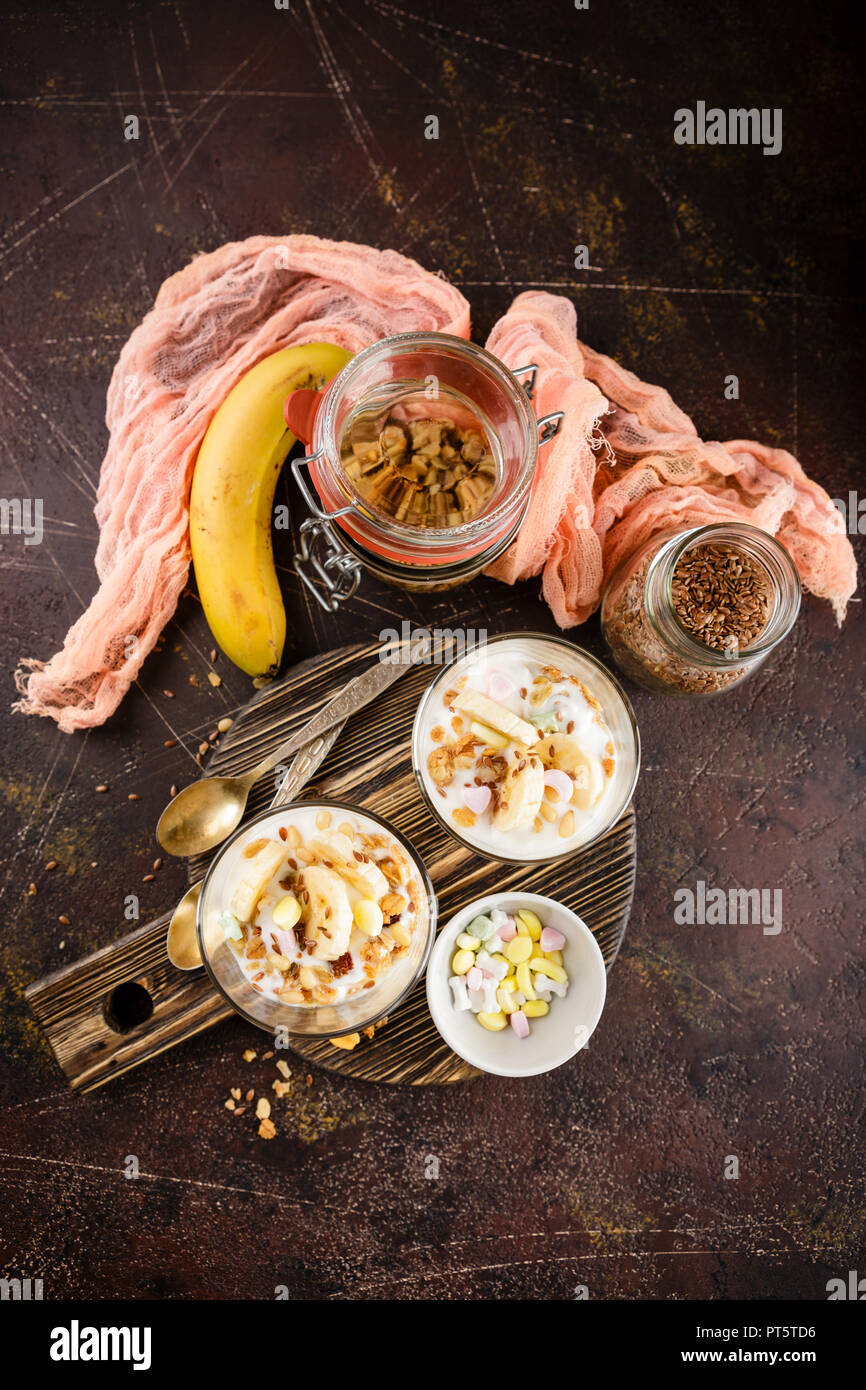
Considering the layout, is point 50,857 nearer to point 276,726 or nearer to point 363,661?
point 276,726

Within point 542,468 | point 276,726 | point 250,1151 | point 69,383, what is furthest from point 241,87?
point 250,1151

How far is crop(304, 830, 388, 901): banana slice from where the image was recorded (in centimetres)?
150

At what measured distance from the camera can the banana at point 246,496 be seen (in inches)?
70.2

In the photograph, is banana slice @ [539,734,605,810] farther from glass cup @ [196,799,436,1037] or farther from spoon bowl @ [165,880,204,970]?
spoon bowl @ [165,880,204,970]

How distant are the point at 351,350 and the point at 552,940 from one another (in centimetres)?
128

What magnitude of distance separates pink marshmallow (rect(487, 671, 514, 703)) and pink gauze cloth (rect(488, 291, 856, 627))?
1.14 feet

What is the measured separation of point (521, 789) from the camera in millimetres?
1476

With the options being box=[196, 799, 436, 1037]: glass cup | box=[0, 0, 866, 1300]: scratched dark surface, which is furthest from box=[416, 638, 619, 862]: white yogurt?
box=[0, 0, 866, 1300]: scratched dark surface

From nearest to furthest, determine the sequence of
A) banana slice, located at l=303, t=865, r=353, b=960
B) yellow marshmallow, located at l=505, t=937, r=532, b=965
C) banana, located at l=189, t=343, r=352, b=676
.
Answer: banana slice, located at l=303, t=865, r=353, b=960 → yellow marshmallow, located at l=505, t=937, r=532, b=965 → banana, located at l=189, t=343, r=352, b=676

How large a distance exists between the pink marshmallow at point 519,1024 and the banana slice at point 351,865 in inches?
15.7

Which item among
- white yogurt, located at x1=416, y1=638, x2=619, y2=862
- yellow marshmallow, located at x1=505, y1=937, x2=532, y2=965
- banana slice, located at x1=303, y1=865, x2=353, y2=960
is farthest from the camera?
yellow marshmallow, located at x1=505, y1=937, x2=532, y2=965

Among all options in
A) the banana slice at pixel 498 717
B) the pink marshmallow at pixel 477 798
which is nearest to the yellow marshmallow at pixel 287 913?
the pink marshmallow at pixel 477 798

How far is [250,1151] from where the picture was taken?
187cm

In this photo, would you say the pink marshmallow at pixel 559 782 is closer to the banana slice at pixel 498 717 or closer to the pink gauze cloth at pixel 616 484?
the banana slice at pixel 498 717
